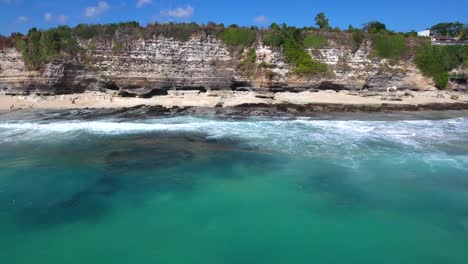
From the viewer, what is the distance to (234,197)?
1010cm

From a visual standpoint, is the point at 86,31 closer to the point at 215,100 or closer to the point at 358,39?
the point at 215,100

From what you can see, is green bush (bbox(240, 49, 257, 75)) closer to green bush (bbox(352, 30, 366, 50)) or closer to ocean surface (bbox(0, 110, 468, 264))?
green bush (bbox(352, 30, 366, 50))

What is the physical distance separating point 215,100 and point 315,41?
32.8ft

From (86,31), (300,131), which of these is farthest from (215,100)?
(86,31)

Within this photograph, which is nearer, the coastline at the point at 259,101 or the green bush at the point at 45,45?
the coastline at the point at 259,101

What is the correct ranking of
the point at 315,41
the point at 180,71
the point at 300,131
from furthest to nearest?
the point at 315,41 < the point at 180,71 < the point at 300,131

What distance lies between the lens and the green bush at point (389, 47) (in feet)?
96.8

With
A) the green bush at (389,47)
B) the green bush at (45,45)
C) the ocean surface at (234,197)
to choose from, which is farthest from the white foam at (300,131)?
the green bush at (389,47)

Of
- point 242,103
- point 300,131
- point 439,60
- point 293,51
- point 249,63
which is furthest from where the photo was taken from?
point 439,60

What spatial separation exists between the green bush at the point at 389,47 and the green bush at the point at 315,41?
4.21m

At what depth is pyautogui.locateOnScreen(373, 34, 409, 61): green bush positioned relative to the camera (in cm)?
2950

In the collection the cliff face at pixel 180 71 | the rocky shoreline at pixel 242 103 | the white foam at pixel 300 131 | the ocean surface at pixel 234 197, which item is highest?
the cliff face at pixel 180 71

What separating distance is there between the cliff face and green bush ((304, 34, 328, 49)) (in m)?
0.52

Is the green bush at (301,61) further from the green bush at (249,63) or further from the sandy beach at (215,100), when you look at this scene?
the green bush at (249,63)
